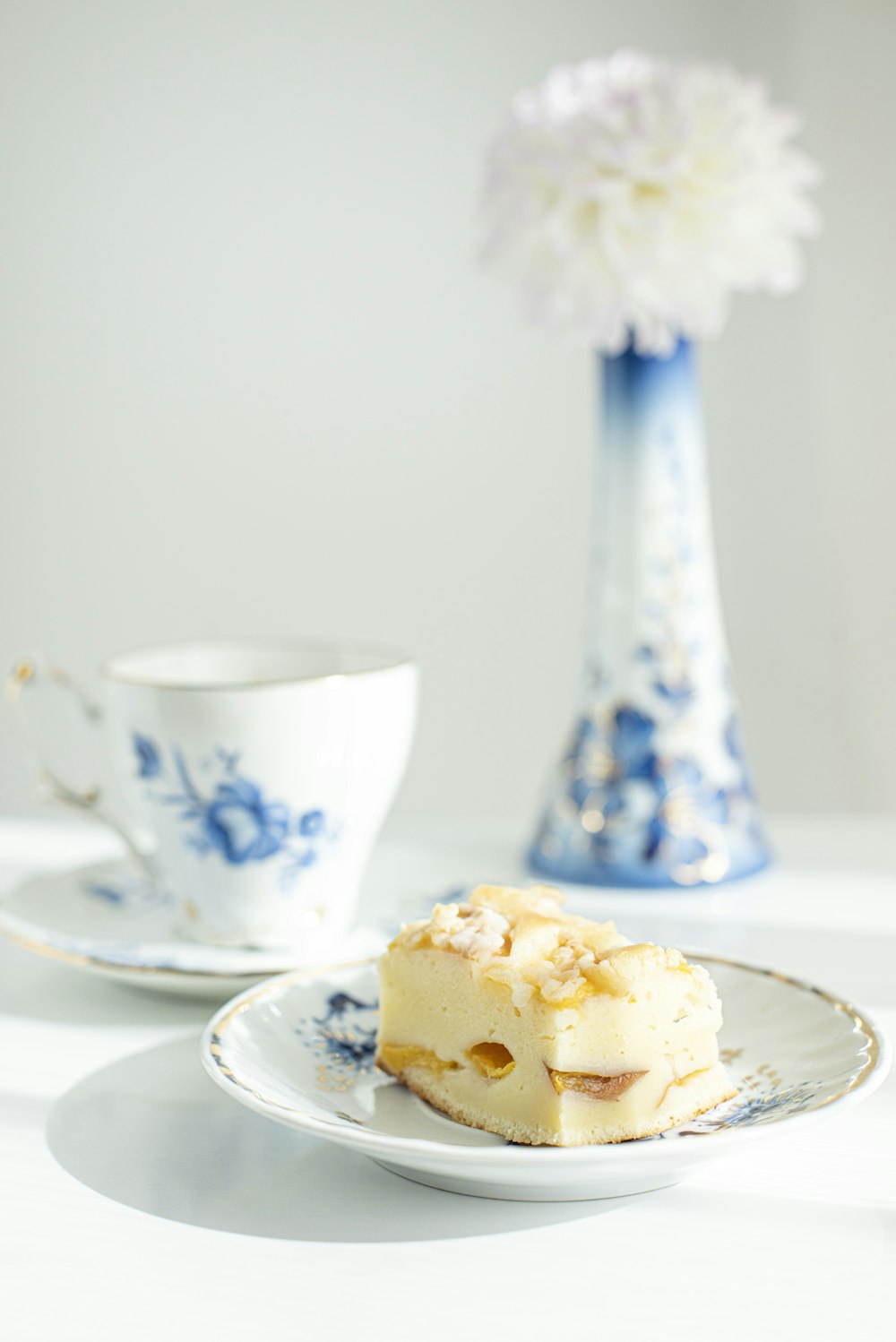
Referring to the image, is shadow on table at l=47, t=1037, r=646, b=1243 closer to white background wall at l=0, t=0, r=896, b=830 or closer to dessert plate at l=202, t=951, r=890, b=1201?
dessert plate at l=202, t=951, r=890, b=1201

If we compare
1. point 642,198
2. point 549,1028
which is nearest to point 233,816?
point 549,1028

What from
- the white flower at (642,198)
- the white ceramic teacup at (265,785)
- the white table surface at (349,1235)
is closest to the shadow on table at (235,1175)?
the white table surface at (349,1235)

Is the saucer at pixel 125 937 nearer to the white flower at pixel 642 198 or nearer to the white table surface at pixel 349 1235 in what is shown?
the white table surface at pixel 349 1235

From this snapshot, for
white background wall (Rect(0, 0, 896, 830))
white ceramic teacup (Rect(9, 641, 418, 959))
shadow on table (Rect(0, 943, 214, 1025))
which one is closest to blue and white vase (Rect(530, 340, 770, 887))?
white ceramic teacup (Rect(9, 641, 418, 959))

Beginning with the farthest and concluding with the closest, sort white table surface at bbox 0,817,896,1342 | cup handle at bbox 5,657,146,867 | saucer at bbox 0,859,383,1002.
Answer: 1. cup handle at bbox 5,657,146,867
2. saucer at bbox 0,859,383,1002
3. white table surface at bbox 0,817,896,1342

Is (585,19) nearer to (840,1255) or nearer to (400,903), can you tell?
(400,903)

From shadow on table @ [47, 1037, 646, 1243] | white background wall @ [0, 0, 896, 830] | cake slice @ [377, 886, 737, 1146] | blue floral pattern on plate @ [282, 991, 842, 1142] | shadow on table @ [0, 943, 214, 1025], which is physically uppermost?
white background wall @ [0, 0, 896, 830]

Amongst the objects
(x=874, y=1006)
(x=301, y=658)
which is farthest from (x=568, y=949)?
(x=301, y=658)
